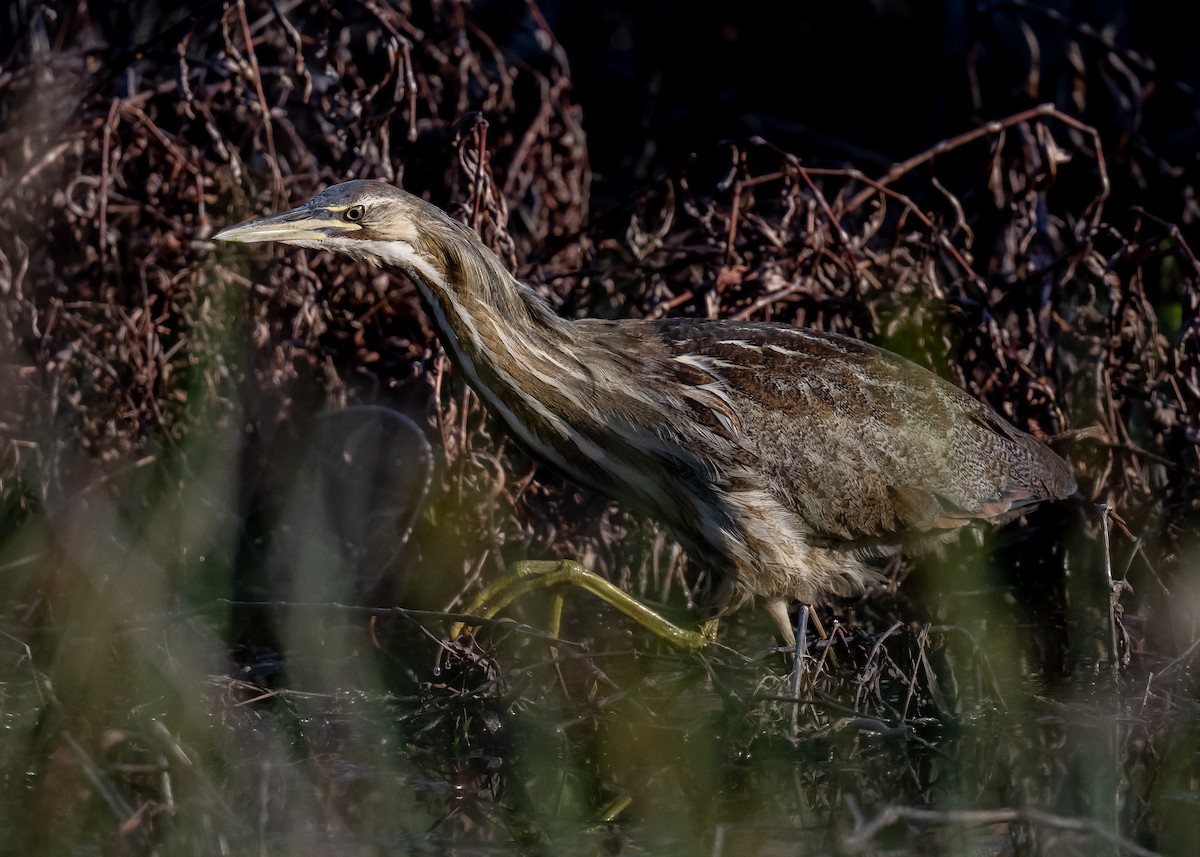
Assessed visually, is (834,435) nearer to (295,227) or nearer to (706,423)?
(706,423)

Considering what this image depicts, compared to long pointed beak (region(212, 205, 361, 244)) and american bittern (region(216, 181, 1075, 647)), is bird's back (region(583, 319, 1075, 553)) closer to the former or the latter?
american bittern (region(216, 181, 1075, 647))

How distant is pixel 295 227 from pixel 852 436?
1118 millimetres

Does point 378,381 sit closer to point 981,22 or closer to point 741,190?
point 741,190

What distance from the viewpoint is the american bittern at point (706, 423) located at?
2.79 m

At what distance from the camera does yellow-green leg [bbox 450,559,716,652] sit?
2.83 metres

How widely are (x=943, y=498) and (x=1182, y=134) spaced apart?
2.15 m

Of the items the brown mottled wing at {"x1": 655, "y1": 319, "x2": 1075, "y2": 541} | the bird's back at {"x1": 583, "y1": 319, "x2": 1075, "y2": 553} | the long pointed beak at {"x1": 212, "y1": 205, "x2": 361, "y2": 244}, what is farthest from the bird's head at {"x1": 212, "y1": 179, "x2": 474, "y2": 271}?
the brown mottled wing at {"x1": 655, "y1": 319, "x2": 1075, "y2": 541}

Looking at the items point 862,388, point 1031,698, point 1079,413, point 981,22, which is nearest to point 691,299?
point 862,388

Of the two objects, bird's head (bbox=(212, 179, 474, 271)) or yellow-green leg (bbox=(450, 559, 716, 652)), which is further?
yellow-green leg (bbox=(450, 559, 716, 652))

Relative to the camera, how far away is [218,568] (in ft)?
11.9

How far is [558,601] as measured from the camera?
9.55 feet

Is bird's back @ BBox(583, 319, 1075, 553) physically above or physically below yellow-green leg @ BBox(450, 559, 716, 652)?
above

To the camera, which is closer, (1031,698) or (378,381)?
(1031,698)

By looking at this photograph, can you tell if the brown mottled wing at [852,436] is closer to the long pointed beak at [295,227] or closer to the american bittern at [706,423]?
the american bittern at [706,423]
